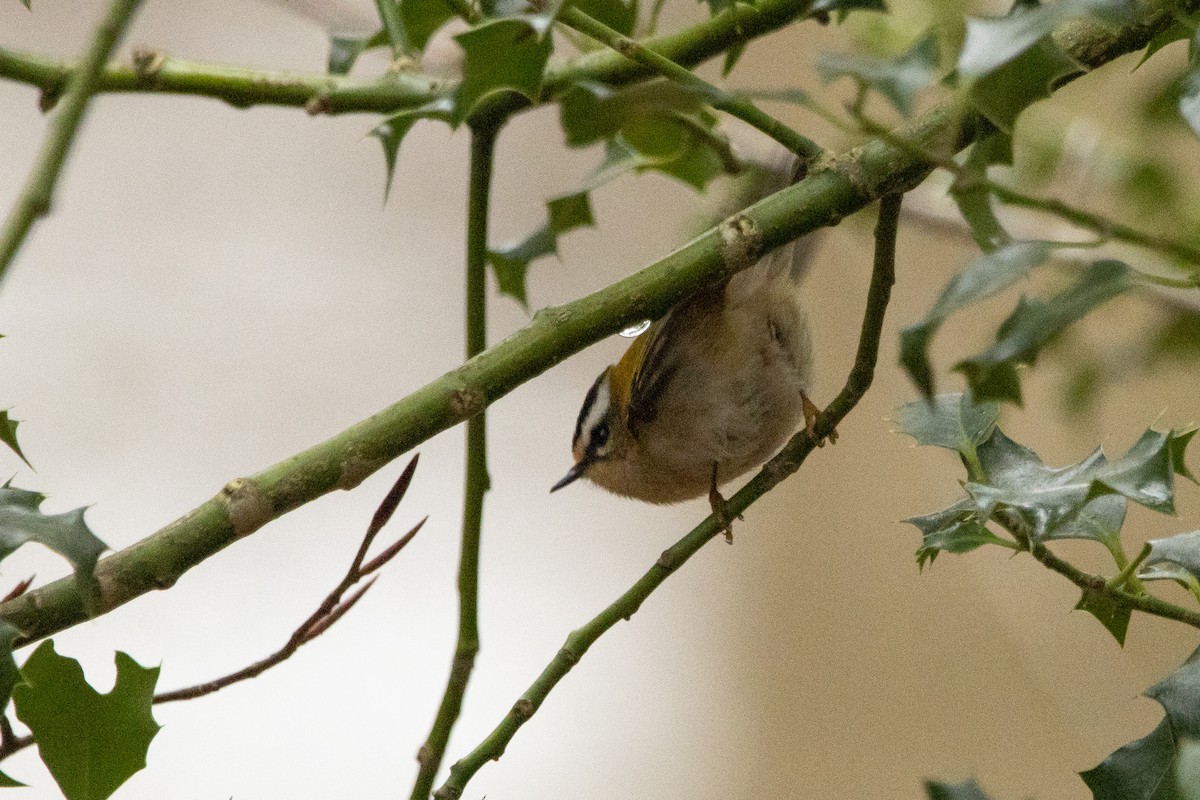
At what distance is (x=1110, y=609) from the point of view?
554 millimetres

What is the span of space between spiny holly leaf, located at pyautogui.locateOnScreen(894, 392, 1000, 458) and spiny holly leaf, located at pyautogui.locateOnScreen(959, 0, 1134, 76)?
27 cm

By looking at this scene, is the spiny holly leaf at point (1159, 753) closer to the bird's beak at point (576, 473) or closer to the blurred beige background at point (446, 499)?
the bird's beak at point (576, 473)

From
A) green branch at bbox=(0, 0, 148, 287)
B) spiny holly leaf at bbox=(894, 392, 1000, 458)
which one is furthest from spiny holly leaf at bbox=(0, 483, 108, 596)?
spiny holly leaf at bbox=(894, 392, 1000, 458)

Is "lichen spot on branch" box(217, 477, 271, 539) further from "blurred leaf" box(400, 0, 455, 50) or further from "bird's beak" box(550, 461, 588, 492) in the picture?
"bird's beak" box(550, 461, 588, 492)

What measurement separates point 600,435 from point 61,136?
96 centimetres

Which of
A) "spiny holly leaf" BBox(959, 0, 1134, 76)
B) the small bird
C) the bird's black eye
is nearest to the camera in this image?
"spiny holly leaf" BBox(959, 0, 1134, 76)

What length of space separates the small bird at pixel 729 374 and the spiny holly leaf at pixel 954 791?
67 centimetres

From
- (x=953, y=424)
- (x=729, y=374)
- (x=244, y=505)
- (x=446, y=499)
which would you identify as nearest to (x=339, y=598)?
(x=244, y=505)

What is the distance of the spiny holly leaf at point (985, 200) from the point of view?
382 millimetres

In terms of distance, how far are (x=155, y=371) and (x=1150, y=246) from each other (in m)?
1.85

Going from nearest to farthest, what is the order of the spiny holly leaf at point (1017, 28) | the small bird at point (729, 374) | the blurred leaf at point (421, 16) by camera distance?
the spiny holly leaf at point (1017, 28), the blurred leaf at point (421, 16), the small bird at point (729, 374)

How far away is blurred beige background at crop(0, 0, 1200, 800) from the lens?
186 cm

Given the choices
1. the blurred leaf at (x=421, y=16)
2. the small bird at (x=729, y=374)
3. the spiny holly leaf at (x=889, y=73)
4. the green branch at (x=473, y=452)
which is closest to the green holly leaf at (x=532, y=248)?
the green branch at (x=473, y=452)

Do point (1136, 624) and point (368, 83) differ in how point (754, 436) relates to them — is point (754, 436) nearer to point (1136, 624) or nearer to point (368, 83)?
point (368, 83)
